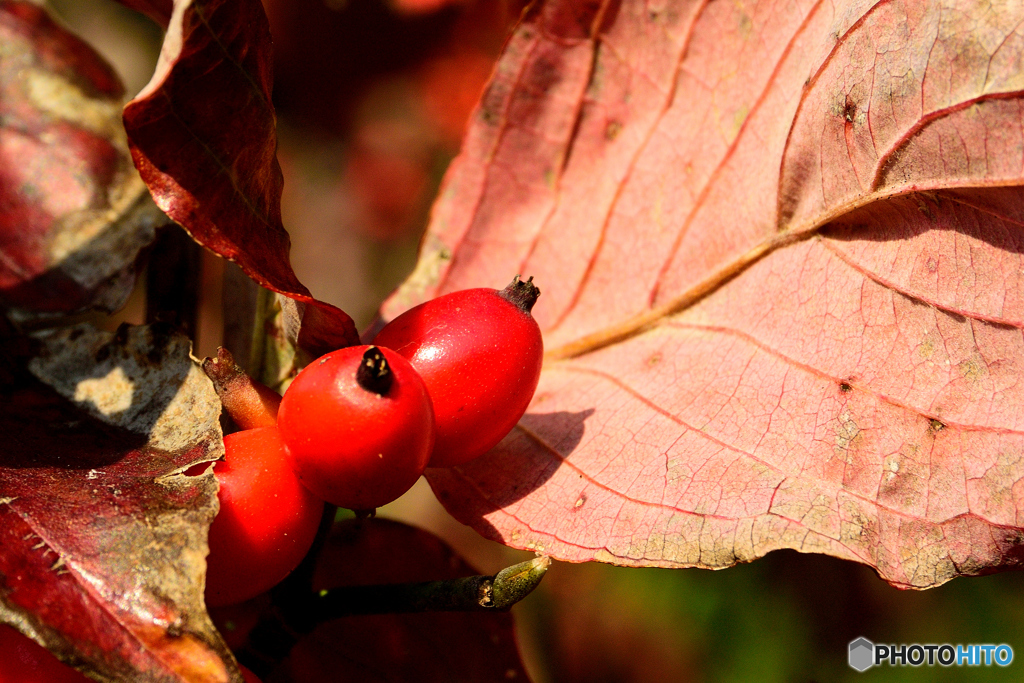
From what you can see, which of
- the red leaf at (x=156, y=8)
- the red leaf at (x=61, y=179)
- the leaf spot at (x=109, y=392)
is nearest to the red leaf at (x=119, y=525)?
the leaf spot at (x=109, y=392)

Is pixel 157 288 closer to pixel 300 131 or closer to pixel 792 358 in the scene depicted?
pixel 792 358

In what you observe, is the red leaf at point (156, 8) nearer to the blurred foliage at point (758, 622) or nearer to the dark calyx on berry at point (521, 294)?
the dark calyx on berry at point (521, 294)

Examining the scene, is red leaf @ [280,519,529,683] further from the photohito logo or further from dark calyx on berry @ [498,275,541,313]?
the photohito logo

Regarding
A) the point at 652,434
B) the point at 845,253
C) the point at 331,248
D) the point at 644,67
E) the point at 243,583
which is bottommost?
the point at 331,248

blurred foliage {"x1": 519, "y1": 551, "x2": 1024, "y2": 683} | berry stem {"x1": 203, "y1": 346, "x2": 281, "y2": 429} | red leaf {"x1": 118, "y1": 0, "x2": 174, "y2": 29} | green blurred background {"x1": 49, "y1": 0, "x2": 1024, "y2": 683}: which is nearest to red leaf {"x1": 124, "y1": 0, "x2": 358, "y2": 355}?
berry stem {"x1": 203, "y1": 346, "x2": 281, "y2": 429}

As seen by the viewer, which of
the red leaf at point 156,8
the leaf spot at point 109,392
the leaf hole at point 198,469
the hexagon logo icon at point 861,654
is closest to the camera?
the leaf hole at point 198,469

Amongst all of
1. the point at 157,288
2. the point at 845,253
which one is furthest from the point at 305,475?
the point at 845,253
